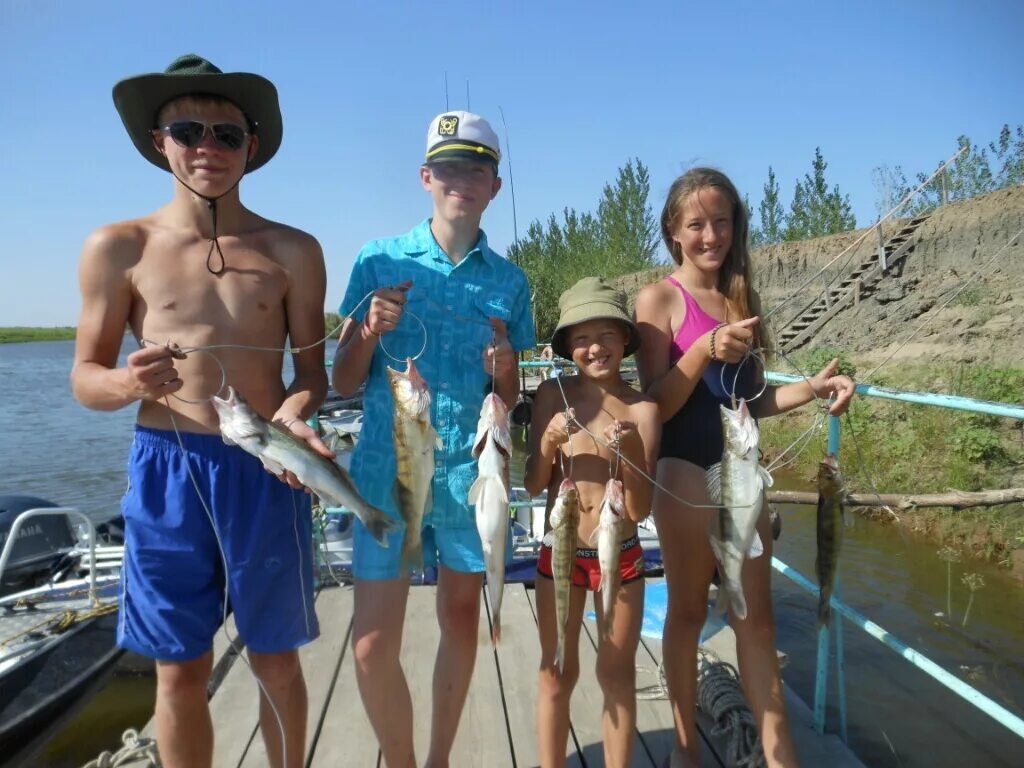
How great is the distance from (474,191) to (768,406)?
166cm

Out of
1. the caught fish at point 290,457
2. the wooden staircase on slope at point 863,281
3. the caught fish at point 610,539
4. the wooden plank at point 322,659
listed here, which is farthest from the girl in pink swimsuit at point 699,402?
the wooden staircase on slope at point 863,281

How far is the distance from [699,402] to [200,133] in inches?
91.0

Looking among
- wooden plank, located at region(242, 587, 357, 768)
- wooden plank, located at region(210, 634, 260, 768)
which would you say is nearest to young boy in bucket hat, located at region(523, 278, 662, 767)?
wooden plank, located at region(242, 587, 357, 768)

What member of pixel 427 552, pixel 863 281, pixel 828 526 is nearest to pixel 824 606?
pixel 828 526

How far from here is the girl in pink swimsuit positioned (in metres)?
2.89

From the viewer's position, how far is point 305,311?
9.32 feet

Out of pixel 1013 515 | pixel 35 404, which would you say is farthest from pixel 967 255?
pixel 35 404

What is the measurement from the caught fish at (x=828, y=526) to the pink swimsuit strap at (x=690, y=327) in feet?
2.60

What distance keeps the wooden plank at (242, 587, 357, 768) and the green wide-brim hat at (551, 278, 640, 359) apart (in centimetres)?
223

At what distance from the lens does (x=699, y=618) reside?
2961mm

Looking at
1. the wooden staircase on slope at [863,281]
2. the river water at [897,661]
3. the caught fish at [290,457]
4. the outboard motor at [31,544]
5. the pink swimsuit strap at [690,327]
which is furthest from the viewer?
→ the wooden staircase on slope at [863,281]

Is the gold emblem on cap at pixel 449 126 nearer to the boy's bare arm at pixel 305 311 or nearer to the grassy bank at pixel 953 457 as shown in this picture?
the boy's bare arm at pixel 305 311

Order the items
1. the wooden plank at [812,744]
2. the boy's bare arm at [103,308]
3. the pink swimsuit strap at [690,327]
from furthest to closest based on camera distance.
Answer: the wooden plank at [812,744] → the pink swimsuit strap at [690,327] → the boy's bare arm at [103,308]

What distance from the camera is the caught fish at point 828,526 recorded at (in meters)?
3.02
